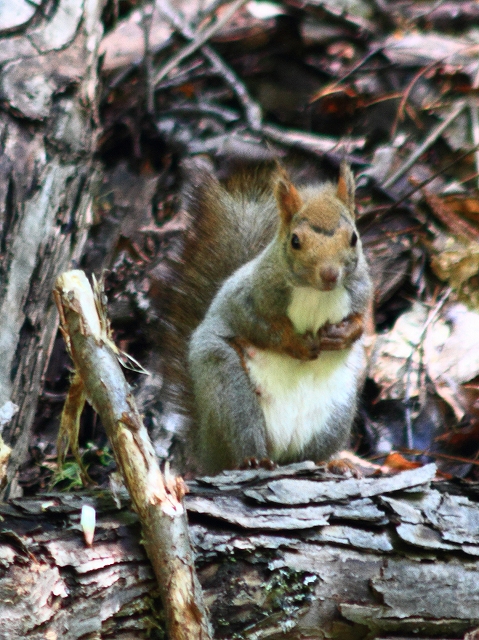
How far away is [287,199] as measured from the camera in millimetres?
2725

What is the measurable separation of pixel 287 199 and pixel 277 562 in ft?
4.16

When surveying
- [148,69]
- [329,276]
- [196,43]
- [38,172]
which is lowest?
[329,276]

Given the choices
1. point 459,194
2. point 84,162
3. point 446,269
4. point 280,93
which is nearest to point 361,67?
point 280,93

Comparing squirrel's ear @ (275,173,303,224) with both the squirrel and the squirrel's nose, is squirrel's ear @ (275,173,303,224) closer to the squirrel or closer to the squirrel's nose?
the squirrel

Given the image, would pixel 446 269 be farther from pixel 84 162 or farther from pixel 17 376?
pixel 17 376

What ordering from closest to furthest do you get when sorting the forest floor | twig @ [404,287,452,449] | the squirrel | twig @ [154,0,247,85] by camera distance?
the squirrel → twig @ [404,287,452,449] → the forest floor → twig @ [154,0,247,85]

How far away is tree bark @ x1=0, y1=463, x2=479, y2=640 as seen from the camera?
71.4 inches

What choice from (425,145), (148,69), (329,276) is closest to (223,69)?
(148,69)

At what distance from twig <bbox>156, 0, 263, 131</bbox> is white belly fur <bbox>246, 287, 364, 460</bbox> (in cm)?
Answer: 212

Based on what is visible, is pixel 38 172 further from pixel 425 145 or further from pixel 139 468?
pixel 425 145

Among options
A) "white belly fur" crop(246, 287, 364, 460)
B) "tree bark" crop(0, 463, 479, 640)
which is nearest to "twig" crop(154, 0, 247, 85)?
"white belly fur" crop(246, 287, 364, 460)

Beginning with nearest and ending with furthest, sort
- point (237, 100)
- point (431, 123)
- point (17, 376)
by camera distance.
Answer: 1. point (17, 376)
2. point (431, 123)
3. point (237, 100)

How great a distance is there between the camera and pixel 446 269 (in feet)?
12.4

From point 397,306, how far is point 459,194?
2.37 ft
